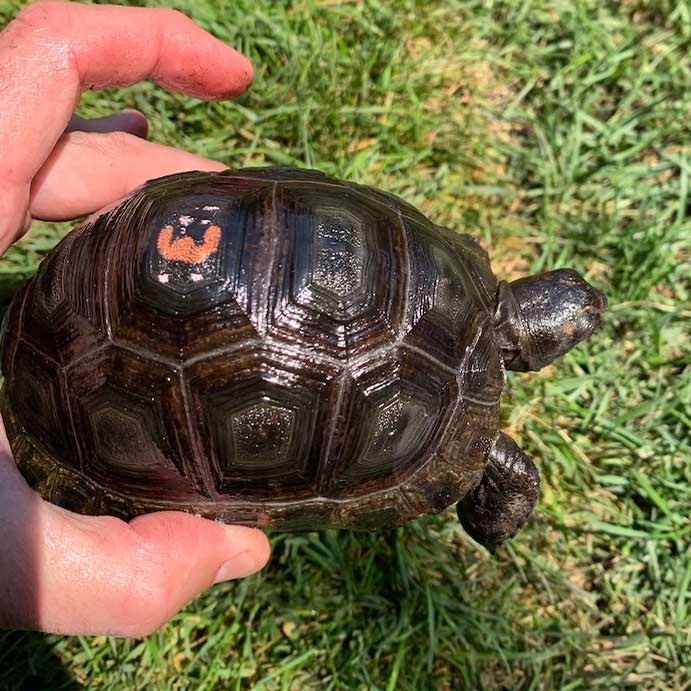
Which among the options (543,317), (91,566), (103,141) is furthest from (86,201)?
(543,317)

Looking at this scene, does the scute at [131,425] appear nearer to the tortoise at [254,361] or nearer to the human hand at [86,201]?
the tortoise at [254,361]

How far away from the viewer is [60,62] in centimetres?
254

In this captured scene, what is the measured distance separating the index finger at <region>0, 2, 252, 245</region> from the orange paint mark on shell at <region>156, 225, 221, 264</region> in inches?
24.0

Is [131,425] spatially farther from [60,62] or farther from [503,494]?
[503,494]

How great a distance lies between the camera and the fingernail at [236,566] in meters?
2.56

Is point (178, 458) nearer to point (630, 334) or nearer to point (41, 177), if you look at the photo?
point (41, 177)

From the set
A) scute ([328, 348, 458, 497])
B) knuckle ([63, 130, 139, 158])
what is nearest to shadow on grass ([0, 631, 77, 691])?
scute ([328, 348, 458, 497])

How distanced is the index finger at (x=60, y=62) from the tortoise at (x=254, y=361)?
31cm

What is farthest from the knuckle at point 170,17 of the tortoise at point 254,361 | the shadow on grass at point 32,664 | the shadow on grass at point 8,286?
the shadow on grass at point 32,664

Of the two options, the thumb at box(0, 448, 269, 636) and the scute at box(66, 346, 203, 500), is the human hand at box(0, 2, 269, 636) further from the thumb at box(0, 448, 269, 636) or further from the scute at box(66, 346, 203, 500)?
the scute at box(66, 346, 203, 500)

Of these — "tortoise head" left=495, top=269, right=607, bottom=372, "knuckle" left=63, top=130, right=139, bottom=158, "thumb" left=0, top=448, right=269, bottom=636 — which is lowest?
"thumb" left=0, top=448, right=269, bottom=636

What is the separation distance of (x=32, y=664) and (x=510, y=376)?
259 cm

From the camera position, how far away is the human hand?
2.26 metres

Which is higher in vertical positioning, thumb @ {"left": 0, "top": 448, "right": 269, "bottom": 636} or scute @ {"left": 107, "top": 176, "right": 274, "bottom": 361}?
scute @ {"left": 107, "top": 176, "right": 274, "bottom": 361}
